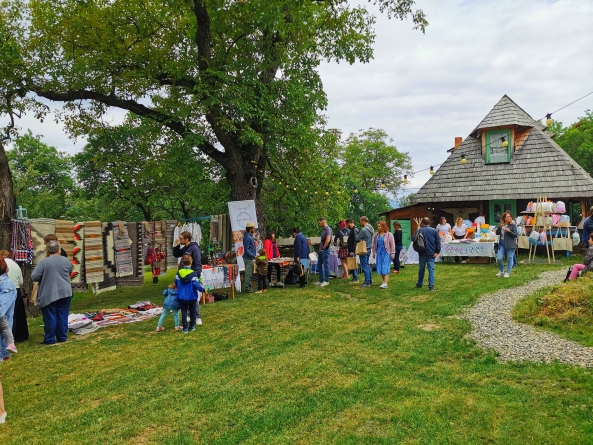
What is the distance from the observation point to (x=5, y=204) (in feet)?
30.9

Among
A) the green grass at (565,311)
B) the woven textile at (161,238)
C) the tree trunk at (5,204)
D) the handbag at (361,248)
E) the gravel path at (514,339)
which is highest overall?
the tree trunk at (5,204)

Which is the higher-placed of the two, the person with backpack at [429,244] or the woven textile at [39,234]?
the woven textile at [39,234]

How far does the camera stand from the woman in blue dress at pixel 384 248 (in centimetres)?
1064

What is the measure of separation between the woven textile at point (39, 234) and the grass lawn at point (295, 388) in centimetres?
204

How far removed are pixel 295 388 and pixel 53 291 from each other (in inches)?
187

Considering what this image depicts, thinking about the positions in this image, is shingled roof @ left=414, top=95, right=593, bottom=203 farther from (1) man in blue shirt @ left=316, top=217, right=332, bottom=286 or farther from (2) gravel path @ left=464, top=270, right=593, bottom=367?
(2) gravel path @ left=464, top=270, right=593, bottom=367

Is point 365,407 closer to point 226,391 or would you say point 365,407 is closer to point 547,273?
point 226,391

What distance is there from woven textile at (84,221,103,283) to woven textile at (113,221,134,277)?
0.45 m

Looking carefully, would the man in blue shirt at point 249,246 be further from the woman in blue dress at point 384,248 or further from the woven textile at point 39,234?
the woven textile at point 39,234

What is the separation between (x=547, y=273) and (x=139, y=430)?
1123 centimetres

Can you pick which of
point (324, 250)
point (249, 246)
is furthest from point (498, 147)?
point (249, 246)

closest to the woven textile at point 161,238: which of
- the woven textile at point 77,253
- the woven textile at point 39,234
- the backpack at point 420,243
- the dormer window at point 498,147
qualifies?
the woven textile at point 77,253

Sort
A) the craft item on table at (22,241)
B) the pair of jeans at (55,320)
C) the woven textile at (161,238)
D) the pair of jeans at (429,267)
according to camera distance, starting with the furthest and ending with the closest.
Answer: the woven textile at (161,238) < the pair of jeans at (429,267) < the craft item on table at (22,241) < the pair of jeans at (55,320)

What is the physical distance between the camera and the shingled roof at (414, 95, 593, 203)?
17.2 metres
